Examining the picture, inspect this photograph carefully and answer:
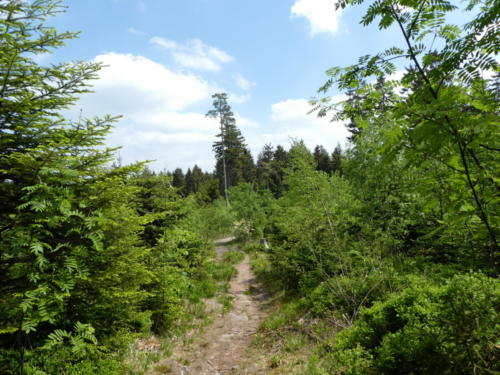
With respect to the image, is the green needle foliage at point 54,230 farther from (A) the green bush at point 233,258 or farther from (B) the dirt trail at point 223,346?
(A) the green bush at point 233,258

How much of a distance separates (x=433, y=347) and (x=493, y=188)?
2.44 m

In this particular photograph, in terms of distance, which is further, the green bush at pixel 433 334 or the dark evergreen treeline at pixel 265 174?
the dark evergreen treeline at pixel 265 174

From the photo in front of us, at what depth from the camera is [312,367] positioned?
4.74 metres

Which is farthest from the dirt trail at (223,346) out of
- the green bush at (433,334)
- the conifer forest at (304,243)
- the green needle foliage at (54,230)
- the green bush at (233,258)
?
the green bush at (233,258)

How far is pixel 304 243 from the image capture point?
759 centimetres

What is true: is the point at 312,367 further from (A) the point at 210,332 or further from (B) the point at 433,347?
(A) the point at 210,332

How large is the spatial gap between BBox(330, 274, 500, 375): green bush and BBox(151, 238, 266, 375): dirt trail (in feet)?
7.92

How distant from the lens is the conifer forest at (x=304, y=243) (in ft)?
6.16

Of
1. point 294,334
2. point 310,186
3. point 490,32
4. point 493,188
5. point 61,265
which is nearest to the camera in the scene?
point 490,32

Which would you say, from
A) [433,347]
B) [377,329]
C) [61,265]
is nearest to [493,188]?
[433,347]

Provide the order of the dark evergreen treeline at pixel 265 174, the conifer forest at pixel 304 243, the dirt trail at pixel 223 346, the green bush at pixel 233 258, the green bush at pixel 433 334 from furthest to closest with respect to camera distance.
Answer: the dark evergreen treeline at pixel 265 174 < the green bush at pixel 233 258 < the dirt trail at pixel 223 346 < the green bush at pixel 433 334 < the conifer forest at pixel 304 243

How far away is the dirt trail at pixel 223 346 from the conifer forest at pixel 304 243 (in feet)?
0.17

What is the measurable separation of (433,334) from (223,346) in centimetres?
526

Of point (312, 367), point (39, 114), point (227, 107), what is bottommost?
point (312, 367)
